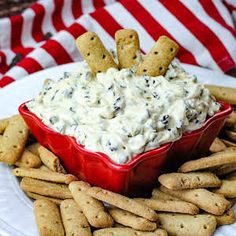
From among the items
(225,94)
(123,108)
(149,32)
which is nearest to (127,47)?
(123,108)

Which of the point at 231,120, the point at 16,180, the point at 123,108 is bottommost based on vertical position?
the point at 16,180

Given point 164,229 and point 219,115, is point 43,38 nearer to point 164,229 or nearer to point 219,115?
point 219,115

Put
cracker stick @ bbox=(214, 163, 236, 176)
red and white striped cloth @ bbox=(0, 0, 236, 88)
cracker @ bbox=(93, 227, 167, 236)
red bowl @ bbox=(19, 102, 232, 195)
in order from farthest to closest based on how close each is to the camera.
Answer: red and white striped cloth @ bbox=(0, 0, 236, 88)
cracker stick @ bbox=(214, 163, 236, 176)
red bowl @ bbox=(19, 102, 232, 195)
cracker @ bbox=(93, 227, 167, 236)

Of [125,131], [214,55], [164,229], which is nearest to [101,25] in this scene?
[214,55]

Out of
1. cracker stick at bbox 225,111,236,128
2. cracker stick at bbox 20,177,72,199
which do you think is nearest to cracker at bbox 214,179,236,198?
cracker stick at bbox 225,111,236,128

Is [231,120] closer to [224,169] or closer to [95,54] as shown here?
[224,169]

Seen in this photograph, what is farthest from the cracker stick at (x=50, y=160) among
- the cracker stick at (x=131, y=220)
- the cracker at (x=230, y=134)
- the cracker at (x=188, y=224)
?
the cracker at (x=230, y=134)

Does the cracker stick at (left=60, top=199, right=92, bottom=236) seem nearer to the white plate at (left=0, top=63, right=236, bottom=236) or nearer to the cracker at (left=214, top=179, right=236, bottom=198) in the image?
the white plate at (left=0, top=63, right=236, bottom=236)

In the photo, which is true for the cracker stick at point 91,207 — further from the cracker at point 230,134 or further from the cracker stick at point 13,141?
the cracker at point 230,134

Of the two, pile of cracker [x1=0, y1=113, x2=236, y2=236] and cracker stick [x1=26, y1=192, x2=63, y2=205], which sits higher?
pile of cracker [x1=0, y1=113, x2=236, y2=236]
